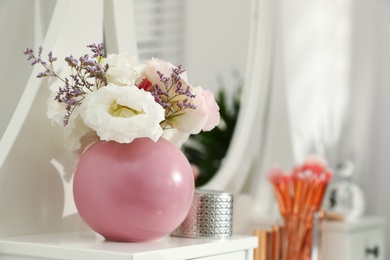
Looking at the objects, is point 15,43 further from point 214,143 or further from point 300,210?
point 300,210

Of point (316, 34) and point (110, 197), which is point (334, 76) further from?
point (110, 197)

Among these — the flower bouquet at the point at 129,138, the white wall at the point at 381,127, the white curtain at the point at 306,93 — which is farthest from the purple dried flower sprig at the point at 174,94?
the white wall at the point at 381,127

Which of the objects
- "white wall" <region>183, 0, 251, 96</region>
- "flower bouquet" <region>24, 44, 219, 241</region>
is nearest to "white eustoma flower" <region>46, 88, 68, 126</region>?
"flower bouquet" <region>24, 44, 219, 241</region>

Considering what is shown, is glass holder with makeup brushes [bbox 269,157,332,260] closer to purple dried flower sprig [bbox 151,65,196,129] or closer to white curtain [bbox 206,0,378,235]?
white curtain [bbox 206,0,378,235]

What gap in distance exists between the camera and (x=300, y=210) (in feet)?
5.76

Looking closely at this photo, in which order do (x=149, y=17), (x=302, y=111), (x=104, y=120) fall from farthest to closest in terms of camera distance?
(x=302, y=111) → (x=149, y=17) → (x=104, y=120)

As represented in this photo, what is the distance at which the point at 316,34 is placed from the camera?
7.70ft

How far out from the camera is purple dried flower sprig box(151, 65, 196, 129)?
43.5 inches

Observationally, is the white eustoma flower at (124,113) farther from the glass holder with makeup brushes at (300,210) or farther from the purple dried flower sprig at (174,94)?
the glass holder with makeup brushes at (300,210)

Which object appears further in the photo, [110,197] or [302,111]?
[302,111]

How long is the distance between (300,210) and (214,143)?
257 mm

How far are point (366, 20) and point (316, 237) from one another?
105 centimetres

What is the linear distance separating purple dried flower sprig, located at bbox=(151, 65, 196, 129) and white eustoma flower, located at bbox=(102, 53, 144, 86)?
38mm

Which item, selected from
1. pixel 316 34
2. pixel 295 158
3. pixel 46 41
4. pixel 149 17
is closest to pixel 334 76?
pixel 316 34
